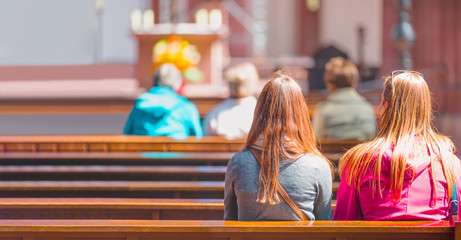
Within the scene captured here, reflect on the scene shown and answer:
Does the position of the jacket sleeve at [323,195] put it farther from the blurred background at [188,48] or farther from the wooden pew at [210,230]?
the blurred background at [188,48]

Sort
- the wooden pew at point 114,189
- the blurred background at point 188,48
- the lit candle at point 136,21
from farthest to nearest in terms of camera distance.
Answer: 1. the lit candle at point 136,21
2. the blurred background at point 188,48
3. the wooden pew at point 114,189

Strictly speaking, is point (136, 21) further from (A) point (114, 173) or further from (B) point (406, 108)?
(B) point (406, 108)

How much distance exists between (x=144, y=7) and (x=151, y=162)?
1239 centimetres

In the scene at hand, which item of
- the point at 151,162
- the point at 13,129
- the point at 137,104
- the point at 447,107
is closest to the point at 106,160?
the point at 151,162

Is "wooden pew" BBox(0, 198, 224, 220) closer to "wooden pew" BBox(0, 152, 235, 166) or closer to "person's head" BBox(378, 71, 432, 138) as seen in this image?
"wooden pew" BBox(0, 152, 235, 166)

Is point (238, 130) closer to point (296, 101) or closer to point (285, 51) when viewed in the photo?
point (296, 101)

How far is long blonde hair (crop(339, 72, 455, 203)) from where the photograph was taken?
9.11 feet

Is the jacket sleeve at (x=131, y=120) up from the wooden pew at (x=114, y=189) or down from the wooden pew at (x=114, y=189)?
up

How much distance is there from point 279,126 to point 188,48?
6792 millimetres

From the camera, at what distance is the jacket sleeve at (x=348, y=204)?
288cm

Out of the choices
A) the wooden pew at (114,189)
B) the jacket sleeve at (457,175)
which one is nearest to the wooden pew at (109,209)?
the wooden pew at (114,189)

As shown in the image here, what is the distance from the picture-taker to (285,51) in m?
20.1

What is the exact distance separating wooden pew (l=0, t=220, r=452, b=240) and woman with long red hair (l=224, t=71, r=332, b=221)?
38 cm

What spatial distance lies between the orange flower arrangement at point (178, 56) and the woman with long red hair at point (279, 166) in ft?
21.1
